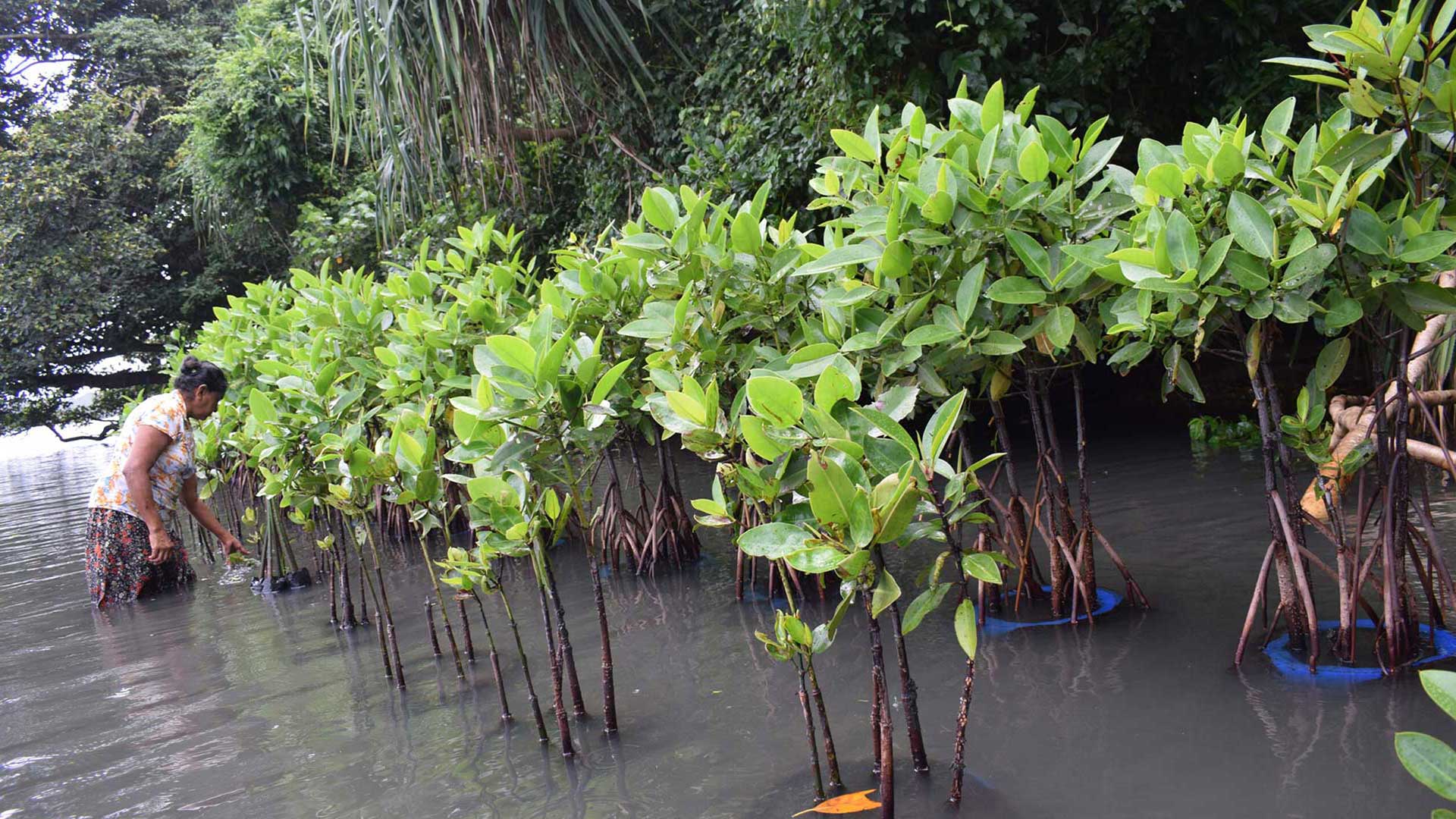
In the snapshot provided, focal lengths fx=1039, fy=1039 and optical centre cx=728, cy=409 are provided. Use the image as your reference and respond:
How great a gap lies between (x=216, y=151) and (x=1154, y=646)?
12488mm

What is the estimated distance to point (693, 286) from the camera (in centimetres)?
314

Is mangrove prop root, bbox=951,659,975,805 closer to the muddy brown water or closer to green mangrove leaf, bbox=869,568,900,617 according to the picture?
the muddy brown water

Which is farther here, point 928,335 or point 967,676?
point 928,335

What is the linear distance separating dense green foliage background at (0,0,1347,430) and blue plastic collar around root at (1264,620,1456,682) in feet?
10.9

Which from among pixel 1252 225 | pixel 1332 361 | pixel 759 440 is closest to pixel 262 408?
pixel 759 440

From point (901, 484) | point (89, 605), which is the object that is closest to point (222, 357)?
point (89, 605)

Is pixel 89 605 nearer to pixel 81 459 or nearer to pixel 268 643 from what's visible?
pixel 268 643

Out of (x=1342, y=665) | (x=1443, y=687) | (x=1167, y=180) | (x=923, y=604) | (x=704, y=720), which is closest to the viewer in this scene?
(x=1443, y=687)

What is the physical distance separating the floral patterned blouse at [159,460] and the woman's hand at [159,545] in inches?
5.8

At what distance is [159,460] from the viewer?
18.1 ft

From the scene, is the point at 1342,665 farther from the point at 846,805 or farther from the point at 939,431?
the point at 939,431

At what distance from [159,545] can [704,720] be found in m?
3.94

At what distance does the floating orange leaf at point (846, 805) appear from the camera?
2.22 m

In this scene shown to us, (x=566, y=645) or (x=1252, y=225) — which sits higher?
(x=1252, y=225)
